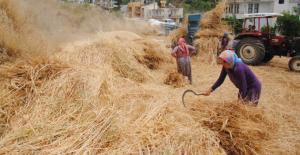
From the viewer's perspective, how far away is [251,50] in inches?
402

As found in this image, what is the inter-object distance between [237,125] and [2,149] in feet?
7.23

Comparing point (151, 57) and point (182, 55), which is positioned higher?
point (182, 55)

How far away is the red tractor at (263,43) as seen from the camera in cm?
970

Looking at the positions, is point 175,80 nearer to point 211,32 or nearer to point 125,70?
point 125,70

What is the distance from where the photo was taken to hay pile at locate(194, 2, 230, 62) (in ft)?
36.7

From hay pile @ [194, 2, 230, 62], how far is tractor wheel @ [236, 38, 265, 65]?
0.97 metres

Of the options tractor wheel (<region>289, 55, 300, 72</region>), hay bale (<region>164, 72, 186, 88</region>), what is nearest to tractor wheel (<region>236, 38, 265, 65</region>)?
tractor wheel (<region>289, 55, 300, 72</region>)

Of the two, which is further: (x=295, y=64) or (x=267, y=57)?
(x=267, y=57)

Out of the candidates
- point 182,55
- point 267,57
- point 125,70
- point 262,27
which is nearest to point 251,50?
point 267,57

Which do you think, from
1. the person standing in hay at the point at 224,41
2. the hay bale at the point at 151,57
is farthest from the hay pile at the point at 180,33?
the hay bale at the point at 151,57

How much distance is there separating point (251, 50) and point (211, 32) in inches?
64.6

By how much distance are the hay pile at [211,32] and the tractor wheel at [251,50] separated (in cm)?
97

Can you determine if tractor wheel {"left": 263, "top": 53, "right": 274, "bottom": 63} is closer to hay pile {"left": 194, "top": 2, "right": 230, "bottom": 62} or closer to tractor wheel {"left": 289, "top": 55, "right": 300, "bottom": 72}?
tractor wheel {"left": 289, "top": 55, "right": 300, "bottom": 72}

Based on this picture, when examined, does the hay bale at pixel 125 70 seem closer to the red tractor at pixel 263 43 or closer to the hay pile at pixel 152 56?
the hay pile at pixel 152 56
